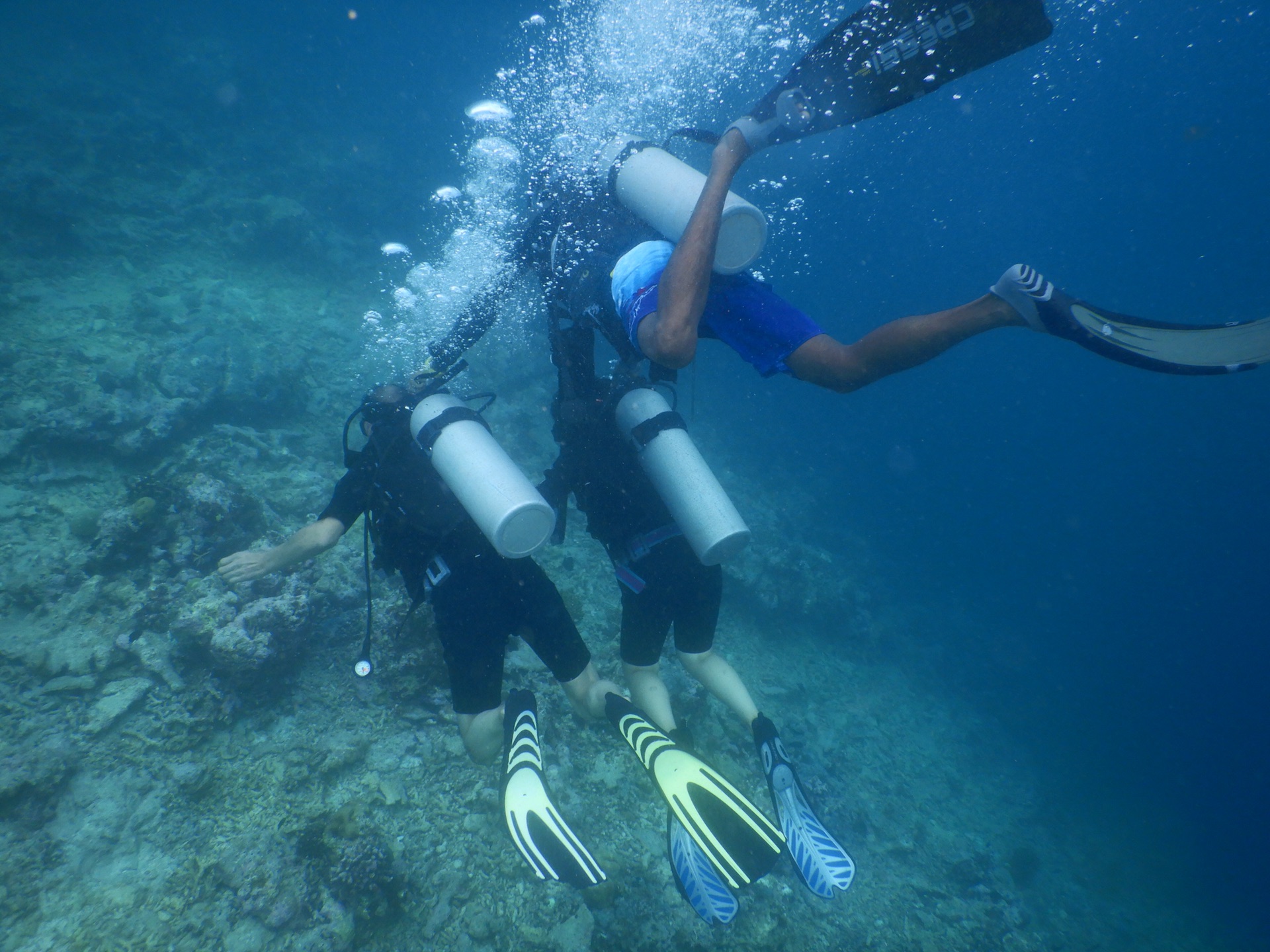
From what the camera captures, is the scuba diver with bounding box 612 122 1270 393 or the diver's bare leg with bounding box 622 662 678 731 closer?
the scuba diver with bounding box 612 122 1270 393

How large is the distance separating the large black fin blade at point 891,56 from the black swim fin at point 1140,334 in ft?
4.29

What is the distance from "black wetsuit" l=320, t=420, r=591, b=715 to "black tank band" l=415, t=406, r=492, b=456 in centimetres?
22

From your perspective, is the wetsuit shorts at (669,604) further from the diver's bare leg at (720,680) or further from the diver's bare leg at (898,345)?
the diver's bare leg at (898,345)

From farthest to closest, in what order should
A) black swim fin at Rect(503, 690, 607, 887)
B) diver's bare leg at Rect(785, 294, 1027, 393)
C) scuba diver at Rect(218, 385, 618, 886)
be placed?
scuba diver at Rect(218, 385, 618, 886)
black swim fin at Rect(503, 690, 607, 887)
diver's bare leg at Rect(785, 294, 1027, 393)

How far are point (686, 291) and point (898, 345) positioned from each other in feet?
3.19

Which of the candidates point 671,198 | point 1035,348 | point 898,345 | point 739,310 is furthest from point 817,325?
point 1035,348

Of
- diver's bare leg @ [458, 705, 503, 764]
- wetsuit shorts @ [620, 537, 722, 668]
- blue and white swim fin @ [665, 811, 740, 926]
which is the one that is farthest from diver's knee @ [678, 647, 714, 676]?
diver's bare leg @ [458, 705, 503, 764]

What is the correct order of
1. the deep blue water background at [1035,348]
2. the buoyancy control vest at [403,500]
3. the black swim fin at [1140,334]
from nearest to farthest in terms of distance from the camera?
the black swim fin at [1140,334] → the buoyancy control vest at [403,500] → the deep blue water background at [1035,348]

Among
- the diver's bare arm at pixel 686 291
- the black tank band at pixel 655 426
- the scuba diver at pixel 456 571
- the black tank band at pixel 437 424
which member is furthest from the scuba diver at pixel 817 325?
the scuba diver at pixel 456 571

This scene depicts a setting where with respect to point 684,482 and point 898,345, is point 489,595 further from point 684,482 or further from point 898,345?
point 898,345

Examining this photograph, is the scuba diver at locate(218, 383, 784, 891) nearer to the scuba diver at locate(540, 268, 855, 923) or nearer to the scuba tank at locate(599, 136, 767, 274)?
the scuba diver at locate(540, 268, 855, 923)

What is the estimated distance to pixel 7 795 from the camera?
3.45m

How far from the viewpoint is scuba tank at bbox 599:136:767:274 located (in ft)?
8.79

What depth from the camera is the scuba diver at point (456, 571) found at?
10.7 ft
